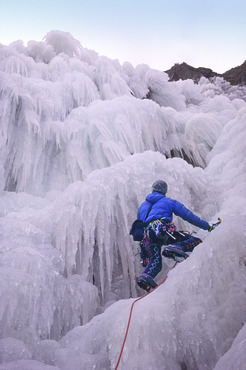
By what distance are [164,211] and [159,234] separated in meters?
0.35

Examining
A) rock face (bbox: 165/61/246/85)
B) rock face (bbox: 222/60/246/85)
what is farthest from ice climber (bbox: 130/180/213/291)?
rock face (bbox: 165/61/246/85)

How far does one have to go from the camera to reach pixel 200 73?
15.3 m

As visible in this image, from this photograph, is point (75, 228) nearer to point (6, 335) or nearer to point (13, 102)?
point (6, 335)

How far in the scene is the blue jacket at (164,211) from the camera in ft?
11.4

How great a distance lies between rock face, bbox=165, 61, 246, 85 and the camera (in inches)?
569

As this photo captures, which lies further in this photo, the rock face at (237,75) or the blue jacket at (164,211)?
the rock face at (237,75)

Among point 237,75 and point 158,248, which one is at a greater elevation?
point 237,75

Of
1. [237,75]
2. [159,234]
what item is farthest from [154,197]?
[237,75]

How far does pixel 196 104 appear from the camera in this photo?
32.8ft

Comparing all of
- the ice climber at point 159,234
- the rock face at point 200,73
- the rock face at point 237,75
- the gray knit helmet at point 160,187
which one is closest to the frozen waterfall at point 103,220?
the ice climber at point 159,234

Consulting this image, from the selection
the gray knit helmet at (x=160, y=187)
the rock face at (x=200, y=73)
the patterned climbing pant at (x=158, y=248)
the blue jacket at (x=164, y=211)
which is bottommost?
the patterned climbing pant at (x=158, y=248)

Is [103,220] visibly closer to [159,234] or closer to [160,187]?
[160,187]

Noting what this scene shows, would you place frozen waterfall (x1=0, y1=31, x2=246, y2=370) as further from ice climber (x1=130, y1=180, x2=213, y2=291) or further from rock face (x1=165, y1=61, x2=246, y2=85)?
rock face (x1=165, y1=61, x2=246, y2=85)

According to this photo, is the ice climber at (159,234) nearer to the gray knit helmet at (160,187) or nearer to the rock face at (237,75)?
the gray knit helmet at (160,187)
